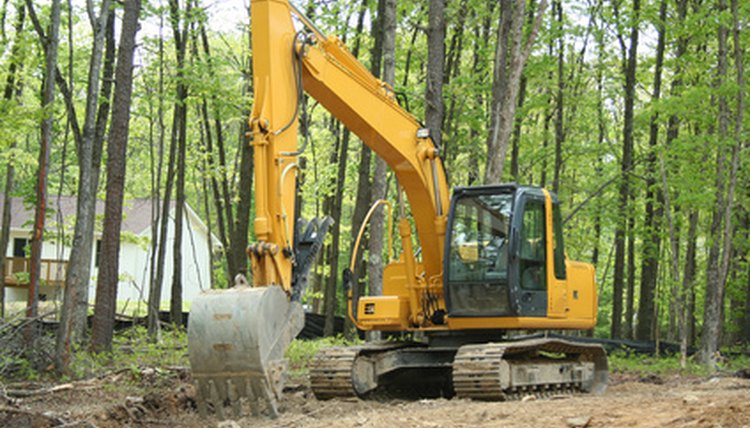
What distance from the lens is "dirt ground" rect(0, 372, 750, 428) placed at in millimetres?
7355

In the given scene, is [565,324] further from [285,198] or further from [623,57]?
[623,57]

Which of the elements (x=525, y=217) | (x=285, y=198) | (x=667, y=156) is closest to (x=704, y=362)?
(x=667, y=156)

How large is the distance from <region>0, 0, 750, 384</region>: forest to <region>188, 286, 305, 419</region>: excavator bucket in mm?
2077

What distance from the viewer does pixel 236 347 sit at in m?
7.37

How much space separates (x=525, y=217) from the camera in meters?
10.8

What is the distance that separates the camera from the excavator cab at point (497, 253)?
1046 cm

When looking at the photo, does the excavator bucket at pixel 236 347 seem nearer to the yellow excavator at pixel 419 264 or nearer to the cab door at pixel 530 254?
the yellow excavator at pixel 419 264

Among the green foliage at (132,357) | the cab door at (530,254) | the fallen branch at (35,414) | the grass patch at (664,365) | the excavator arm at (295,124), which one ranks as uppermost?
the excavator arm at (295,124)

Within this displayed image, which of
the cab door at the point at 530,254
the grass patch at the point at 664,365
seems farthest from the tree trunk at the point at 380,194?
the cab door at the point at 530,254

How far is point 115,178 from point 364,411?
25.2ft

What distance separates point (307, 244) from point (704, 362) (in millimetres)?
11163

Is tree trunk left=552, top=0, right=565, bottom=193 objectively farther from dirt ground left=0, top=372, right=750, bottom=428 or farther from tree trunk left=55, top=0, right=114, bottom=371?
tree trunk left=55, top=0, right=114, bottom=371

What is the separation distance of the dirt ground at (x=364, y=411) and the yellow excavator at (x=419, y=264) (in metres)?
0.41

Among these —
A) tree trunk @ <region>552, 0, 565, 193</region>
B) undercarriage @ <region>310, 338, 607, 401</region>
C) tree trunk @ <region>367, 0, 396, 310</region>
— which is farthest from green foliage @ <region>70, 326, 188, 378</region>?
tree trunk @ <region>552, 0, 565, 193</region>
